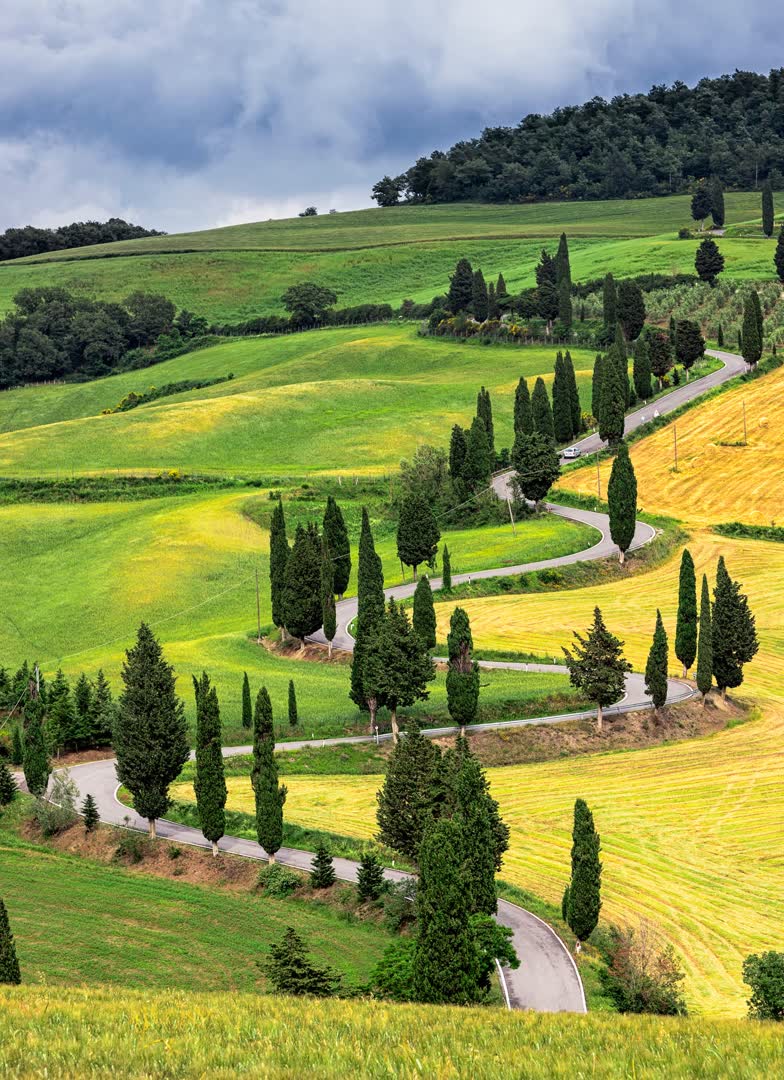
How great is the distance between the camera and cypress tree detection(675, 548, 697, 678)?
91.2 meters

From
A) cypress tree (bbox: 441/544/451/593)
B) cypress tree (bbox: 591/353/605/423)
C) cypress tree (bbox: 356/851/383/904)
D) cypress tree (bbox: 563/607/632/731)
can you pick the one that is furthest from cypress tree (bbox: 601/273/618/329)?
cypress tree (bbox: 356/851/383/904)

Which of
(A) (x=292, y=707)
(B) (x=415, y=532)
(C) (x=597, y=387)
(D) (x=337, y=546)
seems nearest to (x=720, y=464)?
(C) (x=597, y=387)

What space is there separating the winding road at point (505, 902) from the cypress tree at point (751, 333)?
21632 millimetres

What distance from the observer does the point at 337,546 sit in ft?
374

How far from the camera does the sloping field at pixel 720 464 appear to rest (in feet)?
424

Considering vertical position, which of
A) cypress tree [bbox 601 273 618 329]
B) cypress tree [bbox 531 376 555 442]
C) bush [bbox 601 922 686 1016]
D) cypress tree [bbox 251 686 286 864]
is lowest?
bush [bbox 601 922 686 1016]

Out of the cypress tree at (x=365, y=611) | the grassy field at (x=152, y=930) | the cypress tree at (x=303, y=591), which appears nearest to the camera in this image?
the grassy field at (x=152, y=930)

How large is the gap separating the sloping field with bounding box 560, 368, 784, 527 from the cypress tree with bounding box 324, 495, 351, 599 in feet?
106

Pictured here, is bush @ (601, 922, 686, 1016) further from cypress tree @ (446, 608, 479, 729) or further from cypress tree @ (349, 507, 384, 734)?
cypress tree @ (349, 507, 384, 734)

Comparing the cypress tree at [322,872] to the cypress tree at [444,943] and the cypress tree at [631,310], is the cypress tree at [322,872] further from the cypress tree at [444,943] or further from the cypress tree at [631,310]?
the cypress tree at [631,310]

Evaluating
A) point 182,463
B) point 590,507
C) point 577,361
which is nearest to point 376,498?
point 590,507

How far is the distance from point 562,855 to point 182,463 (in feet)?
352

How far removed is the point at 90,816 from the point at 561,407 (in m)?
97.5

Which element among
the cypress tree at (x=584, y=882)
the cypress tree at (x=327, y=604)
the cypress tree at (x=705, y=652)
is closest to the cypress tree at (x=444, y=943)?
the cypress tree at (x=584, y=882)
